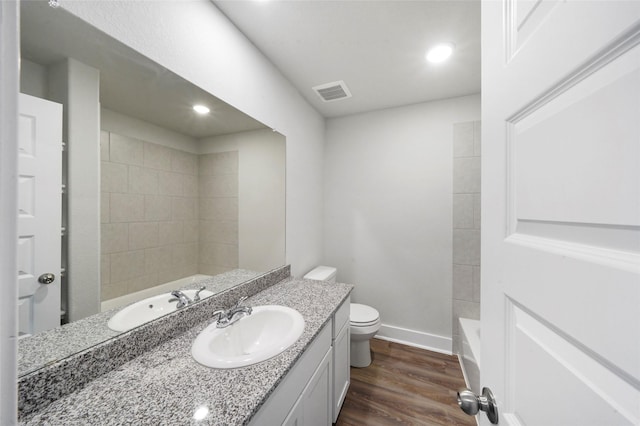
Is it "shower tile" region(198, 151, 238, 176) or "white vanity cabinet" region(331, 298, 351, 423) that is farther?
"white vanity cabinet" region(331, 298, 351, 423)

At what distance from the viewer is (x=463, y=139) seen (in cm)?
215

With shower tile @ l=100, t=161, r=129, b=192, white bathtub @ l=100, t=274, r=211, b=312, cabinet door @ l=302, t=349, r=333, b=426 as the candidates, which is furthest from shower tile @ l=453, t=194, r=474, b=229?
shower tile @ l=100, t=161, r=129, b=192

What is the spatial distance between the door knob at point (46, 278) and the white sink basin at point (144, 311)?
23 centimetres

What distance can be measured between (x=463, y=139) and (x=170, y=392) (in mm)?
2557

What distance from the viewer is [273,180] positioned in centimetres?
175

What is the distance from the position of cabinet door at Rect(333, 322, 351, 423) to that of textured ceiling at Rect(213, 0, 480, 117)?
183cm

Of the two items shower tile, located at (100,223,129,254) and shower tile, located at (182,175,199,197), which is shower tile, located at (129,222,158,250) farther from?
shower tile, located at (182,175,199,197)

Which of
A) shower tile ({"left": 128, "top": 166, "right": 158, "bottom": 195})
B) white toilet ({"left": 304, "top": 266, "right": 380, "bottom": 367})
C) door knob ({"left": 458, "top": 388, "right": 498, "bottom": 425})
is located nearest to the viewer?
door knob ({"left": 458, "top": 388, "right": 498, "bottom": 425})

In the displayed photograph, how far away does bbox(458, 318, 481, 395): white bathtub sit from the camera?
5.20ft

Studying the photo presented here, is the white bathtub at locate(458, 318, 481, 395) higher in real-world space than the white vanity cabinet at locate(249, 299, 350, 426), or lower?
lower

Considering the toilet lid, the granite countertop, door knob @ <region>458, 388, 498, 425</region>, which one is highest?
door knob @ <region>458, 388, 498, 425</region>

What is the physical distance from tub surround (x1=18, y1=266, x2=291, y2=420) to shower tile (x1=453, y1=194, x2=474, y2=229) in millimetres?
2075

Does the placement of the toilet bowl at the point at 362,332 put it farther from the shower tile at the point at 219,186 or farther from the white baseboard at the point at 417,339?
the shower tile at the point at 219,186

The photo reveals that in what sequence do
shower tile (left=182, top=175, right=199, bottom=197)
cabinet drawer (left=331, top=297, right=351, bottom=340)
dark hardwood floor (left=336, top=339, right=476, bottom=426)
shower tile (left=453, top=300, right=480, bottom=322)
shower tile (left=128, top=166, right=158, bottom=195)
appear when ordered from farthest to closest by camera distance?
shower tile (left=453, top=300, right=480, bottom=322), dark hardwood floor (left=336, top=339, right=476, bottom=426), cabinet drawer (left=331, top=297, right=351, bottom=340), shower tile (left=182, top=175, right=199, bottom=197), shower tile (left=128, top=166, right=158, bottom=195)
